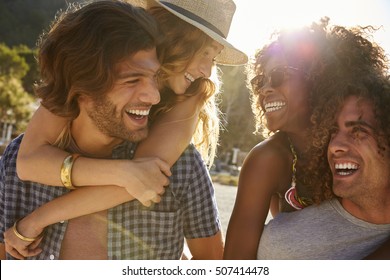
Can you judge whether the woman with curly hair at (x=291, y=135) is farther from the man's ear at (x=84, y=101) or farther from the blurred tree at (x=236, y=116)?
the blurred tree at (x=236, y=116)

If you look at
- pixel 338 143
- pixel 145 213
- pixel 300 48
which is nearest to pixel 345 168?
pixel 338 143

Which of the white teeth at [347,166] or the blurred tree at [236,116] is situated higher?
the white teeth at [347,166]

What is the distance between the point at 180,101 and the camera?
2.56 m

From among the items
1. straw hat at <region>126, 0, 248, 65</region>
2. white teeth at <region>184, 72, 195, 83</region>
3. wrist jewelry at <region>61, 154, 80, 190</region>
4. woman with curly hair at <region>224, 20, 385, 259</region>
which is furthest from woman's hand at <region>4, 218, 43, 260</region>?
straw hat at <region>126, 0, 248, 65</region>

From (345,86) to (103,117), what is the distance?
4.00 feet

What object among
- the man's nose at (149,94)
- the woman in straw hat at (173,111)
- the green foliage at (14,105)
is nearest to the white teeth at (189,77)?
the woman in straw hat at (173,111)

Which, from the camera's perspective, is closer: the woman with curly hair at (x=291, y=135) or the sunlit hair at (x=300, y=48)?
the woman with curly hair at (x=291, y=135)

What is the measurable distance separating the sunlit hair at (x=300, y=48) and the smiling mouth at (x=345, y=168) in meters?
0.51

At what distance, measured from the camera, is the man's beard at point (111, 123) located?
7.51 ft

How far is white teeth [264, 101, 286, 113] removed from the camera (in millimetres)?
2617

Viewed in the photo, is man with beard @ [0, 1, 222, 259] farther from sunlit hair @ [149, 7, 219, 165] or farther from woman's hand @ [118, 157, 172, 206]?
sunlit hair @ [149, 7, 219, 165]

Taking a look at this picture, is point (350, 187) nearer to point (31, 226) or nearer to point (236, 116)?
point (31, 226)

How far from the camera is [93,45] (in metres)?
2.34
